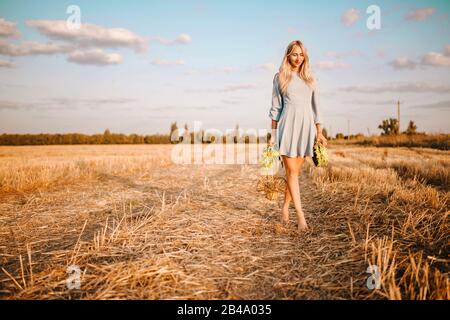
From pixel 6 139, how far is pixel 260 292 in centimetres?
5253

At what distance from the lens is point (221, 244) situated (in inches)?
145

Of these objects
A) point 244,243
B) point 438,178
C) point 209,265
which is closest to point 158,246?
point 209,265

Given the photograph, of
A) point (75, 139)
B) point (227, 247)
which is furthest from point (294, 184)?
point (75, 139)

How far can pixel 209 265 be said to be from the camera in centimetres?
307

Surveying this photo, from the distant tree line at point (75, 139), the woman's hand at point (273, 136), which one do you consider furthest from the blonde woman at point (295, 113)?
the distant tree line at point (75, 139)

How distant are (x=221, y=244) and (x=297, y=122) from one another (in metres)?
1.87

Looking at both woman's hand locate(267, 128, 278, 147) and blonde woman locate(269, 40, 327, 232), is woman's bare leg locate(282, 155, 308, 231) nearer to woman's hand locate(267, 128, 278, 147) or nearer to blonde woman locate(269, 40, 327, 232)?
blonde woman locate(269, 40, 327, 232)

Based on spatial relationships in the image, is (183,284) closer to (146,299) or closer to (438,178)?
(146,299)

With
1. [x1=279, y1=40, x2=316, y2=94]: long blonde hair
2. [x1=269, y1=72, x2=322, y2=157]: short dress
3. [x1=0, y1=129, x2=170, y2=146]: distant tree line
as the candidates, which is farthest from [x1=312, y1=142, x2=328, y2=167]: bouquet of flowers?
[x1=0, y1=129, x2=170, y2=146]: distant tree line

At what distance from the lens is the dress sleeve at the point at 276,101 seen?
170 inches

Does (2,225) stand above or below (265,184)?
below

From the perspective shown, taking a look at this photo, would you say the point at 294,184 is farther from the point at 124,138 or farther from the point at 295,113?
the point at 124,138

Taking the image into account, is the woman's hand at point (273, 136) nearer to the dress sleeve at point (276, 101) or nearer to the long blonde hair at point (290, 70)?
the dress sleeve at point (276, 101)

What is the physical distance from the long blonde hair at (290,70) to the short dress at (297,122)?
0.06 metres
